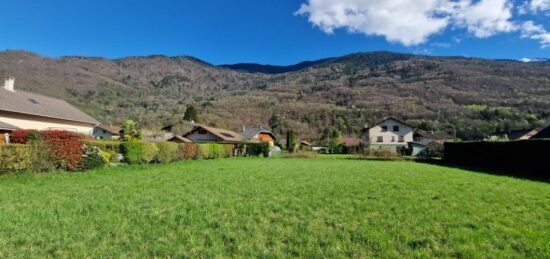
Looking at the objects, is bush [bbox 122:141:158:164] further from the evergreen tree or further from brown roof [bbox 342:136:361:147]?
brown roof [bbox 342:136:361:147]

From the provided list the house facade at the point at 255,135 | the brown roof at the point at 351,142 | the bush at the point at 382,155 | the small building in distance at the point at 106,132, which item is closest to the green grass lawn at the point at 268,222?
the bush at the point at 382,155

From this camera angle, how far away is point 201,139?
2180 inches

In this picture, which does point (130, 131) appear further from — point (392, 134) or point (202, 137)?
point (392, 134)

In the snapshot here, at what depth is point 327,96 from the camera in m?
140

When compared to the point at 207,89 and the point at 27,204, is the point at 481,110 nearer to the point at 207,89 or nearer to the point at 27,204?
the point at 27,204

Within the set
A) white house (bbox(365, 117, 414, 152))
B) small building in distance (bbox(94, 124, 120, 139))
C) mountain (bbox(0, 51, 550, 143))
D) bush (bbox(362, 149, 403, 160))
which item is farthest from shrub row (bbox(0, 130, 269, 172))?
mountain (bbox(0, 51, 550, 143))

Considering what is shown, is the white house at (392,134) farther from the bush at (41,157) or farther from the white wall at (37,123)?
the bush at (41,157)

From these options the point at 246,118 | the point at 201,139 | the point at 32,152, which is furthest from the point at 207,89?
the point at 32,152

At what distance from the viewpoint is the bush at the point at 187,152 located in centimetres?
2542

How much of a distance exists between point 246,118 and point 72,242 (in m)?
101

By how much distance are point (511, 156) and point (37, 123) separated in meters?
34.7

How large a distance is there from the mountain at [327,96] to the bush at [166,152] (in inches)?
1942

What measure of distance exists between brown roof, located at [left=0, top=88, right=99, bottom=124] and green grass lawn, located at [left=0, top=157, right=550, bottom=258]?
53.8ft

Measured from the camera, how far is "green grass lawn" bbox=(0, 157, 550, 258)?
4641 mm
